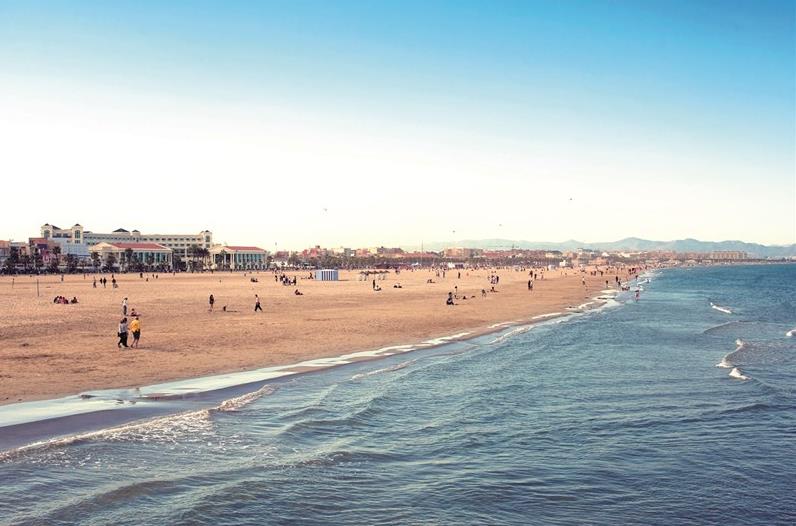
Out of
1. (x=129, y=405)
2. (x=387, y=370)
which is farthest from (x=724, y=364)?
(x=129, y=405)

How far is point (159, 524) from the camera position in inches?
375

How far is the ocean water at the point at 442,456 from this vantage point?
10.3 meters

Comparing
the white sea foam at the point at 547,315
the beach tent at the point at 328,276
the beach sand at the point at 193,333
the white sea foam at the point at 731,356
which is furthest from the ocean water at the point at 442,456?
the beach tent at the point at 328,276

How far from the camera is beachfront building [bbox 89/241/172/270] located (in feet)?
535

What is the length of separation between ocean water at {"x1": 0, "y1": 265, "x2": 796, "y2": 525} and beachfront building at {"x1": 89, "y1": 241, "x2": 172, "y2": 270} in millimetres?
148925

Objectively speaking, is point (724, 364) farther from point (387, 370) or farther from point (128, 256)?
point (128, 256)

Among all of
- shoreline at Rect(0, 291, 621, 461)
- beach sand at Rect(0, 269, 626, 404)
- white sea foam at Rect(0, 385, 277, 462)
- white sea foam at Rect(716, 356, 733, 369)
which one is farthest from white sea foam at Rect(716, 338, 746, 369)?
white sea foam at Rect(0, 385, 277, 462)

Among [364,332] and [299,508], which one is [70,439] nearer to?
[299,508]

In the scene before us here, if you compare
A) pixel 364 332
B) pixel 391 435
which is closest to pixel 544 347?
pixel 364 332

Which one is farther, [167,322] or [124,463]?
[167,322]

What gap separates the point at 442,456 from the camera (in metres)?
13.1

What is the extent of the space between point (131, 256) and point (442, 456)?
7008 inches

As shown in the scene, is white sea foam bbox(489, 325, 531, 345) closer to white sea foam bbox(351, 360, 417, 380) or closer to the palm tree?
white sea foam bbox(351, 360, 417, 380)

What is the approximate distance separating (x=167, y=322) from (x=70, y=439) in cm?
2296
